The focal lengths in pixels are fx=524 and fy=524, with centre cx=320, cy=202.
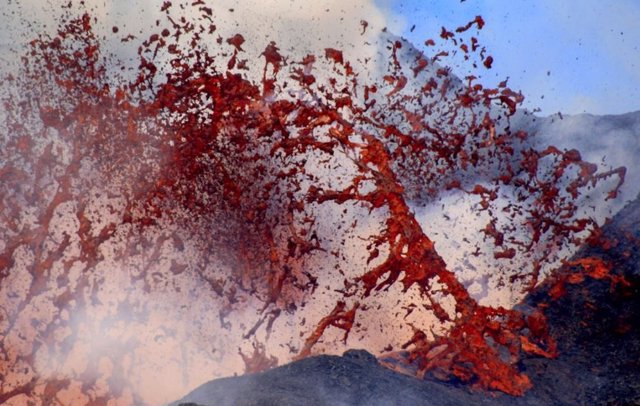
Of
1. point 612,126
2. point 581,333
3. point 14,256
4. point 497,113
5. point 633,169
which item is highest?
point 497,113

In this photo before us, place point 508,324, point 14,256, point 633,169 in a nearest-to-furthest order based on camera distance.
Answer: point 508,324
point 14,256
point 633,169

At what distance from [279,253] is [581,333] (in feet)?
22.7

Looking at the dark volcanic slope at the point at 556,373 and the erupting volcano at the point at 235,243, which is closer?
the dark volcanic slope at the point at 556,373

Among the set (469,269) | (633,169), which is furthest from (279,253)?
(633,169)

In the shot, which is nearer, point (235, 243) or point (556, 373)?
point (556, 373)

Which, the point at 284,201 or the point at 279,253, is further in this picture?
the point at 284,201

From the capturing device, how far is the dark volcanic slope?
20.6 feet

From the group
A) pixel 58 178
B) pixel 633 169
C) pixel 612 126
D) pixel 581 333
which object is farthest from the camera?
pixel 612 126

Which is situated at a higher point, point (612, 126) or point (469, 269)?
point (612, 126)

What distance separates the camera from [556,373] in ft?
28.2

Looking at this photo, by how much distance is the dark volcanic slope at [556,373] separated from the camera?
20.6 feet

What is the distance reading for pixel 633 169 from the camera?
1554 centimetres

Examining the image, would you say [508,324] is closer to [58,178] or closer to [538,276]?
[538,276]

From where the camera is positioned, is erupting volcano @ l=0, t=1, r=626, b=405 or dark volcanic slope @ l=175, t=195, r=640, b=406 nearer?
dark volcanic slope @ l=175, t=195, r=640, b=406
